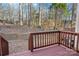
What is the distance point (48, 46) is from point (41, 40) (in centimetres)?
15

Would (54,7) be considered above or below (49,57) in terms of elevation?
above

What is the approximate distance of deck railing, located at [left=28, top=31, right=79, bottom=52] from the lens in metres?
1.89

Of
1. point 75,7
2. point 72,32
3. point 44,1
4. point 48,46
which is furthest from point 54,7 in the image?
point 48,46

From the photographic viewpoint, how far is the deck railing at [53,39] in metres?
1.89

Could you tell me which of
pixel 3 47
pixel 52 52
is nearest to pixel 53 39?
pixel 52 52

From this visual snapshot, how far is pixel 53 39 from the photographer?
1903mm

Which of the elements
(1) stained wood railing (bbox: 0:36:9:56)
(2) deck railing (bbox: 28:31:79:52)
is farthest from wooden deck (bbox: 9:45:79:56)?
(1) stained wood railing (bbox: 0:36:9:56)

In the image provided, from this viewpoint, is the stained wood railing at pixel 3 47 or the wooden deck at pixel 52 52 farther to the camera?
the wooden deck at pixel 52 52

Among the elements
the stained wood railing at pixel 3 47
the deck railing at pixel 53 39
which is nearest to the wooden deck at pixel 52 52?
the deck railing at pixel 53 39

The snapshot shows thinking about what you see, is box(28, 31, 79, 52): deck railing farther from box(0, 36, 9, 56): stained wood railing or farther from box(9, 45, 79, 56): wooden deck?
box(0, 36, 9, 56): stained wood railing

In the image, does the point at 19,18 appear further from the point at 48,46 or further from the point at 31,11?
the point at 48,46

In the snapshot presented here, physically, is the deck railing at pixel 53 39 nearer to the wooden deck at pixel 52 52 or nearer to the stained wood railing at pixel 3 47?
the wooden deck at pixel 52 52

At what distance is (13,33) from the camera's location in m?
1.84

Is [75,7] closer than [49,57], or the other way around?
[75,7]
